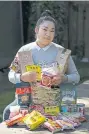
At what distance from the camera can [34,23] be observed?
34.0ft

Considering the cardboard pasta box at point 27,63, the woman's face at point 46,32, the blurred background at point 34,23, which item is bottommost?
the cardboard pasta box at point 27,63

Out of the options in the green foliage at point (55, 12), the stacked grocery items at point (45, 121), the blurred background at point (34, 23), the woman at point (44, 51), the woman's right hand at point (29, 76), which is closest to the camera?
the stacked grocery items at point (45, 121)

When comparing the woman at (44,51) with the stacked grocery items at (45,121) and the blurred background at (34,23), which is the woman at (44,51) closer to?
the stacked grocery items at (45,121)

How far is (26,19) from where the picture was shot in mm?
10586

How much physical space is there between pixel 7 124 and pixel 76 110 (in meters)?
0.52

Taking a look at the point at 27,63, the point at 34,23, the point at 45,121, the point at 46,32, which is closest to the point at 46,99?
the point at 45,121

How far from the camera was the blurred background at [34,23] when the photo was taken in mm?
9305

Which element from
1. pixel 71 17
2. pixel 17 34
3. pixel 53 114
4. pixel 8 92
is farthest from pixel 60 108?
Answer: pixel 71 17

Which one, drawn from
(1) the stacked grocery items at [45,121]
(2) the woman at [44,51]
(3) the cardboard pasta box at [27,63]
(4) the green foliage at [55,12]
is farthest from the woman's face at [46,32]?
(4) the green foliage at [55,12]

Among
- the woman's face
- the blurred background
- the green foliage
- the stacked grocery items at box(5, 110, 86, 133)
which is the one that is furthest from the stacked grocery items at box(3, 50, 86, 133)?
the green foliage

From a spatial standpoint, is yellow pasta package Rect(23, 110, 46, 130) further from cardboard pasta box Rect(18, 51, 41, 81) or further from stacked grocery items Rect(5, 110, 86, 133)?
cardboard pasta box Rect(18, 51, 41, 81)

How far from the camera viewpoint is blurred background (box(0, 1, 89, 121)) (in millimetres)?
9305

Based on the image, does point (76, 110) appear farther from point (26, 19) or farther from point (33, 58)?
point (26, 19)

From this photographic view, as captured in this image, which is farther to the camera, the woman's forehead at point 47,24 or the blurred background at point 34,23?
the blurred background at point 34,23
